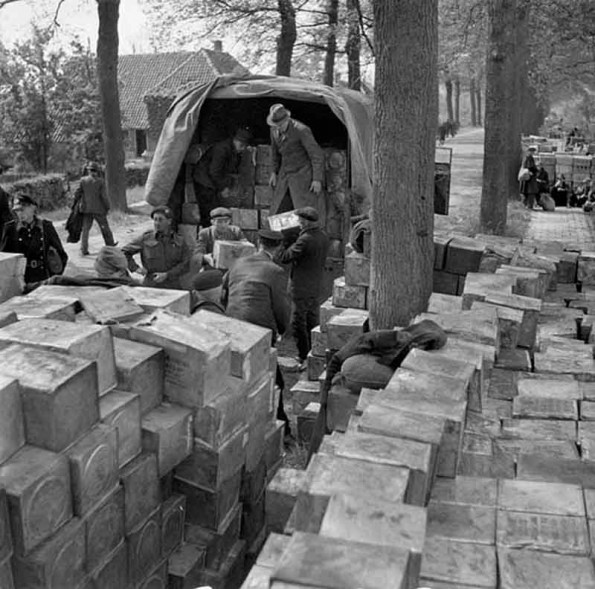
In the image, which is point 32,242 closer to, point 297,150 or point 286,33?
point 297,150

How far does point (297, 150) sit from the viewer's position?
11320 mm

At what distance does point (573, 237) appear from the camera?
17.5 m

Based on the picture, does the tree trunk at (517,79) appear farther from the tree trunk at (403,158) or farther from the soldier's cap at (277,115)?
the tree trunk at (403,158)

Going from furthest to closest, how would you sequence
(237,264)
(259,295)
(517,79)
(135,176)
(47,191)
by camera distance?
(135,176) < (47,191) < (517,79) < (237,264) < (259,295)

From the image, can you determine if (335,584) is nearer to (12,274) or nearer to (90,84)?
(12,274)

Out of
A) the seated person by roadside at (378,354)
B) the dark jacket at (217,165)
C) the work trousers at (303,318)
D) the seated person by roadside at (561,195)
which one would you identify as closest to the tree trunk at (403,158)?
the seated person by roadside at (378,354)

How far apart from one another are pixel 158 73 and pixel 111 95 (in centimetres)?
3393

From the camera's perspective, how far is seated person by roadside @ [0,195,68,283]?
7.90 metres

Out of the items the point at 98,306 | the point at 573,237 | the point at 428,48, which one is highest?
the point at 428,48

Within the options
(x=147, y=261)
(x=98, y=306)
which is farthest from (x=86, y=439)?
(x=147, y=261)

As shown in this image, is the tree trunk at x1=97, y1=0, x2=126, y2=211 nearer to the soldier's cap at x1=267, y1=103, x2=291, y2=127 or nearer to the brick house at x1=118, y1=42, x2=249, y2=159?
the soldier's cap at x1=267, y1=103, x2=291, y2=127

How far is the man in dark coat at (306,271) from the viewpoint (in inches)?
342

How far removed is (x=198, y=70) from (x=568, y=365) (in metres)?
40.9

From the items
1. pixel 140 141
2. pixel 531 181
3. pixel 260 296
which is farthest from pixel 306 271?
pixel 140 141
